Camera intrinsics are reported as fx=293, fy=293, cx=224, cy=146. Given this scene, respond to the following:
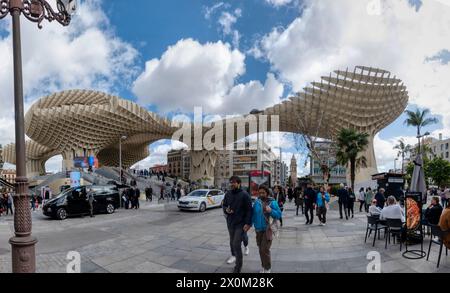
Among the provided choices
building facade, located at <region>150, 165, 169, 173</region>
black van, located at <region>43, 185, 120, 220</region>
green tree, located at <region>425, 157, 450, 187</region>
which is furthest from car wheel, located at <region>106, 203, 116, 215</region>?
building facade, located at <region>150, 165, 169, 173</region>

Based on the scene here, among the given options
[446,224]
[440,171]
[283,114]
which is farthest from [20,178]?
[440,171]

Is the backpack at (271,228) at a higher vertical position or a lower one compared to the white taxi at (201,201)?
higher

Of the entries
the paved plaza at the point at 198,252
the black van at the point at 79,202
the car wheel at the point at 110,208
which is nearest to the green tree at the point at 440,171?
the paved plaza at the point at 198,252

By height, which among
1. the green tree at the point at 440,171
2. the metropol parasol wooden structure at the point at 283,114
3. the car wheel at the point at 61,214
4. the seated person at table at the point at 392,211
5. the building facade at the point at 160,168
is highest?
the metropol parasol wooden structure at the point at 283,114

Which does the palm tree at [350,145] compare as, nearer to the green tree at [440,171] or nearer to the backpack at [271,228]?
the backpack at [271,228]

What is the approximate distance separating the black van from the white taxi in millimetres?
4081

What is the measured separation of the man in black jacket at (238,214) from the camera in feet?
17.4

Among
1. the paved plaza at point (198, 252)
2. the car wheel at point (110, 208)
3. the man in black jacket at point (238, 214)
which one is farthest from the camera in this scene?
the car wheel at point (110, 208)

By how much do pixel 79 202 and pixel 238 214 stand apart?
1311 centimetres

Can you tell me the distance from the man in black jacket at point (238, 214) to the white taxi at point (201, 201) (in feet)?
40.3

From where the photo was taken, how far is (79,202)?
1561 cm

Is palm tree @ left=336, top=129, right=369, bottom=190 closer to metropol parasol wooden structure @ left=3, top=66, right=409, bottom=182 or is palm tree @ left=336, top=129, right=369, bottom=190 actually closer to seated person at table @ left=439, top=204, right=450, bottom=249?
metropol parasol wooden structure @ left=3, top=66, right=409, bottom=182

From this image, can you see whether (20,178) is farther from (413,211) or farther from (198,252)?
(413,211)

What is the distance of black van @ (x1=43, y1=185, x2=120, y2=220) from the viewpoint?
14625 millimetres
